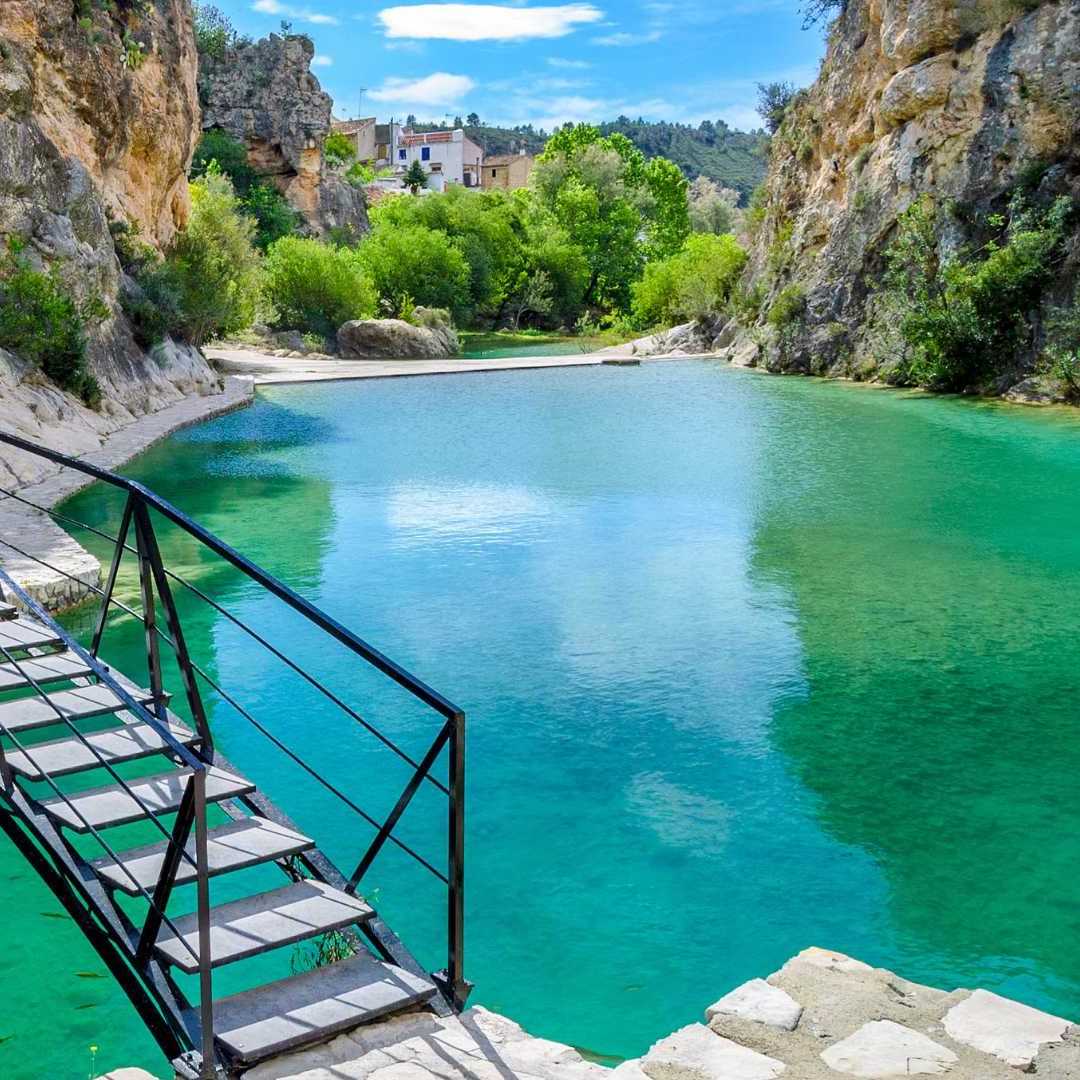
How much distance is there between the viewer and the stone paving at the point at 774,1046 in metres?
3.65

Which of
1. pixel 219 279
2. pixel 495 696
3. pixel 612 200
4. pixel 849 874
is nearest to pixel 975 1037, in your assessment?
pixel 849 874

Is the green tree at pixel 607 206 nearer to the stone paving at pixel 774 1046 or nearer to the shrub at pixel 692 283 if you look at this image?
the shrub at pixel 692 283

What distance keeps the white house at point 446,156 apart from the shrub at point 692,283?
63.4 metres

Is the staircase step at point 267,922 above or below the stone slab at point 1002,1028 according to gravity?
above

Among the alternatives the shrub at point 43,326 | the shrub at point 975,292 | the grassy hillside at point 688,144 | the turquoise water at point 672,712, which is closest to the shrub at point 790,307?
the shrub at point 975,292

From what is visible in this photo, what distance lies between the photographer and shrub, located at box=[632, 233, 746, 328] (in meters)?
44.4

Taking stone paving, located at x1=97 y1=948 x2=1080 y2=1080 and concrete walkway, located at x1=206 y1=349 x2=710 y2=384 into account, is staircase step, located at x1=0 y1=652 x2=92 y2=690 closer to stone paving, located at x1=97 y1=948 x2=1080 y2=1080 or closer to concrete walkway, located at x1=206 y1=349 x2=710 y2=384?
stone paving, located at x1=97 y1=948 x2=1080 y2=1080

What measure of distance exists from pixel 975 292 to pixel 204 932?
90.2 ft

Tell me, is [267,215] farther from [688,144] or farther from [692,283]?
[688,144]

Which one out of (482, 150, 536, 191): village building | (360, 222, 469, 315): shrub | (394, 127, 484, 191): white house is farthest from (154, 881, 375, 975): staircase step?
(394, 127, 484, 191): white house

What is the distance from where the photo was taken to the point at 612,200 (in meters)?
64.7

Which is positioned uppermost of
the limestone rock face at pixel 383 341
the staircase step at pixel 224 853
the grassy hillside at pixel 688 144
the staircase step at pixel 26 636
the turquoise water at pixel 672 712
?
the grassy hillside at pixel 688 144

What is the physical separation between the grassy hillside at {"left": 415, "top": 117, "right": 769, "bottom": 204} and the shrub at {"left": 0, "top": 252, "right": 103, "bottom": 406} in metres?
127

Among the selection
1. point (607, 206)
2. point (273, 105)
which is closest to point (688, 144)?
point (607, 206)
